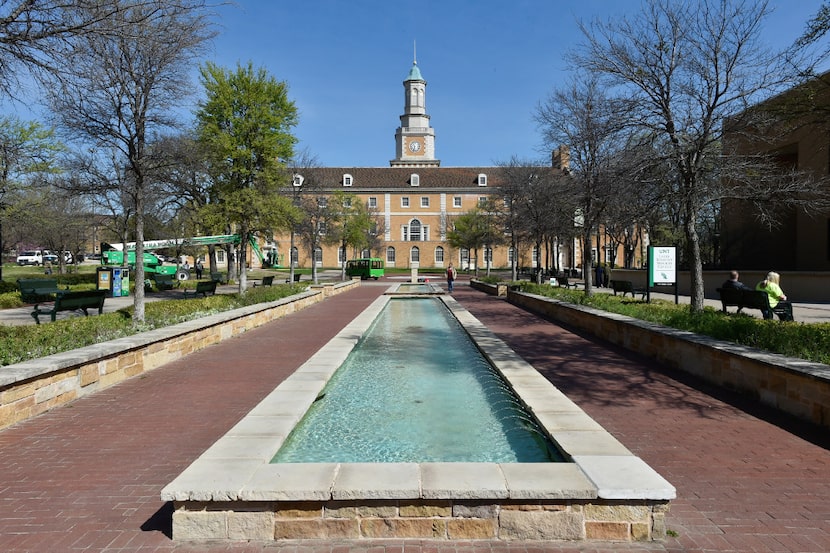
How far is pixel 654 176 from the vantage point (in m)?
12.3

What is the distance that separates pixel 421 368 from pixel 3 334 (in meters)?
6.49

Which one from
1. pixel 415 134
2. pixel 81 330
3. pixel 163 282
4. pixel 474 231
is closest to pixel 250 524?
pixel 81 330

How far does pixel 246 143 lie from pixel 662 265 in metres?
14.9

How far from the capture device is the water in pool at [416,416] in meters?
4.72

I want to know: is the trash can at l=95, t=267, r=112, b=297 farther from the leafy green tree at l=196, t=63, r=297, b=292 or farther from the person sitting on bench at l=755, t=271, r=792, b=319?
the person sitting on bench at l=755, t=271, r=792, b=319

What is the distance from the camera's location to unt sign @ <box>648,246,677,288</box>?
15.7m

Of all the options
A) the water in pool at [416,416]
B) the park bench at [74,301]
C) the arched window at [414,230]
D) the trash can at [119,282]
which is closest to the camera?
the water in pool at [416,416]

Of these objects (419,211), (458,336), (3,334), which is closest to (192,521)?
(3,334)

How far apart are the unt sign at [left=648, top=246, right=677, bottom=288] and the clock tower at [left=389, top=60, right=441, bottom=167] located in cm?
7111

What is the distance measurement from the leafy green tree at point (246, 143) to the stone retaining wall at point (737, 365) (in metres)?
12.8

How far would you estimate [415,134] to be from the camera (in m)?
84.9

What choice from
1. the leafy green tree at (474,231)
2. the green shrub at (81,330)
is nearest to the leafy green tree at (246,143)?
the green shrub at (81,330)

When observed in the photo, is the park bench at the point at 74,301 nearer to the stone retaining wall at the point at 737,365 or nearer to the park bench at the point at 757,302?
the stone retaining wall at the point at 737,365

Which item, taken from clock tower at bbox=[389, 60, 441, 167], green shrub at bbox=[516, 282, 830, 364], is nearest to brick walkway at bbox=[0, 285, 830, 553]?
green shrub at bbox=[516, 282, 830, 364]
